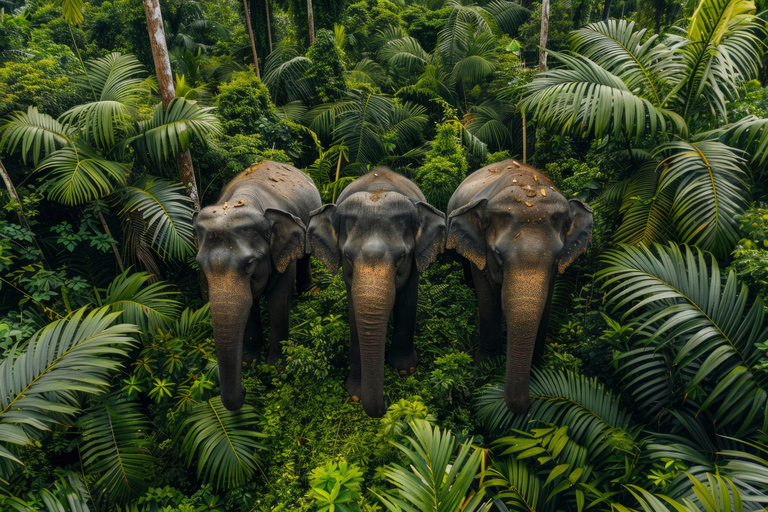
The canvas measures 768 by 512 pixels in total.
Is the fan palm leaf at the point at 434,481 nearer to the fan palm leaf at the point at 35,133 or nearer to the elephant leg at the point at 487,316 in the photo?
the elephant leg at the point at 487,316

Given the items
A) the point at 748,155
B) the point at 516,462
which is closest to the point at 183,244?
the point at 516,462

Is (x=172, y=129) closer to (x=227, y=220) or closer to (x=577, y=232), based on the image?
(x=227, y=220)

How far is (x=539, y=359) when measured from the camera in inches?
178

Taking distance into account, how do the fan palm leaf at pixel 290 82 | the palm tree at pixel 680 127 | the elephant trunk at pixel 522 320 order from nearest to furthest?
the elephant trunk at pixel 522 320 → the palm tree at pixel 680 127 → the fan palm leaf at pixel 290 82

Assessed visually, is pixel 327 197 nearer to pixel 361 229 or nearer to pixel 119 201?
pixel 119 201

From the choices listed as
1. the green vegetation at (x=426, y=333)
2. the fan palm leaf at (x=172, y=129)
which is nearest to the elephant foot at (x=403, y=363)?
the green vegetation at (x=426, y=333)

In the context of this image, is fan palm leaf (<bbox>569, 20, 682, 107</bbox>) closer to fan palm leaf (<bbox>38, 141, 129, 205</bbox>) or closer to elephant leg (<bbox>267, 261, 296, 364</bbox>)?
elephant leg (<bbox>267, 261, 296, 364</bbox>)

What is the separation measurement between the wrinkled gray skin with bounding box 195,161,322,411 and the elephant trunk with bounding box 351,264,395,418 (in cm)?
107

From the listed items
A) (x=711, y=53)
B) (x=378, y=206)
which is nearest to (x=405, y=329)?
(x=378, y=206)

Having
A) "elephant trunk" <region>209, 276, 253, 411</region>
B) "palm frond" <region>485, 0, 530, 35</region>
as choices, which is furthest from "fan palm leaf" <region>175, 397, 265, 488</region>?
"palm frond" <region>485, 0, 530, 35</region>

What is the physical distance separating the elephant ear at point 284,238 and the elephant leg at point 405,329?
1.18 m

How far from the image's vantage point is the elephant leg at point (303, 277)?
666 cm

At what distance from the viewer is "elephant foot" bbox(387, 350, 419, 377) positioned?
4.88 m

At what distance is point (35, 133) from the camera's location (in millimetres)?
5066
